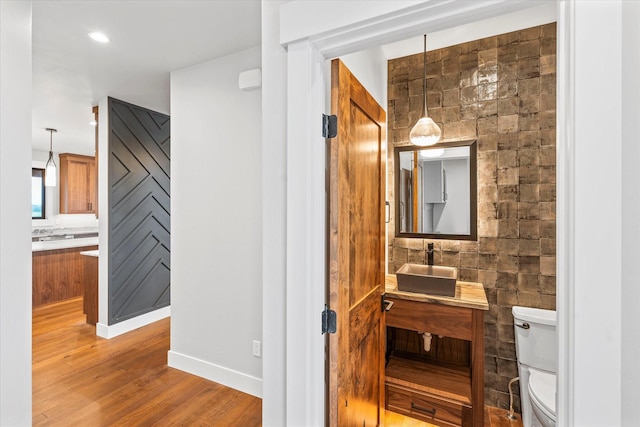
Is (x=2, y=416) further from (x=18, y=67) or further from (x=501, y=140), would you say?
(x=501, y=140)

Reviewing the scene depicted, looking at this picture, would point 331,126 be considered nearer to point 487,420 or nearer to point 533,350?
point 533,350

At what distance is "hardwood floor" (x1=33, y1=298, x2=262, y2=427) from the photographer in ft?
6.86

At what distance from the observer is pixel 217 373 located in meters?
2.55

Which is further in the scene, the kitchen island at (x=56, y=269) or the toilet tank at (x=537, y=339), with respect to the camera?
the kitchen island at (x=56, y=269)

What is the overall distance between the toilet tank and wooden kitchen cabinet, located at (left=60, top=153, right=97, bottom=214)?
7493 millimetres

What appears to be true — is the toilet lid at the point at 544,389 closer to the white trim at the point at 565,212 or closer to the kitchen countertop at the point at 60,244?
the white trim at the point at 565,212

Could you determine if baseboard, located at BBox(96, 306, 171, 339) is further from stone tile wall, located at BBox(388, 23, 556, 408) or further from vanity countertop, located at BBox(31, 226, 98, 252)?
stone tile wall, located at BBox(388, 23, 556, 408)

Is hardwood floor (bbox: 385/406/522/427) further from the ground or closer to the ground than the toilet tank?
closer to the ground

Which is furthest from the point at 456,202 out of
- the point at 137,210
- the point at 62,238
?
the point at 62,238

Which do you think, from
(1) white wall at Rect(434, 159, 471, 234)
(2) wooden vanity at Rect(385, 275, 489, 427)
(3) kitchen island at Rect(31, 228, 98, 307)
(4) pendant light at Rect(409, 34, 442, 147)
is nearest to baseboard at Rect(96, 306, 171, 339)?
A: (3) kitchen island at Rect(31, 228, 98, 307)

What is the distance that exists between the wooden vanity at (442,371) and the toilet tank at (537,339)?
29 cm

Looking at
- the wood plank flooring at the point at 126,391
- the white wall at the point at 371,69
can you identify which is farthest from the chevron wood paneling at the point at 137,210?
the white wall at the point at 371,69

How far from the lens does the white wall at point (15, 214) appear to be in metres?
1.07

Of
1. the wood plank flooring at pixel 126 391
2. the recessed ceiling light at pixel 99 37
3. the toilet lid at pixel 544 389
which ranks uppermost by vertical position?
the recessed ceiling light at pixel 99 37
